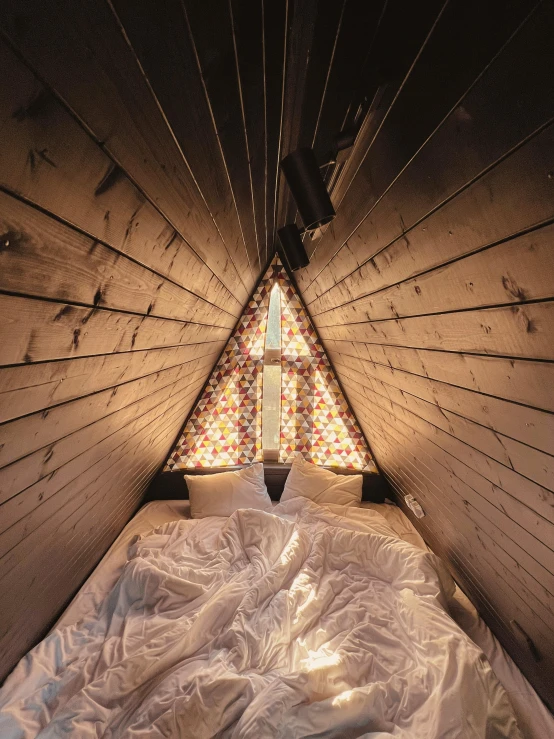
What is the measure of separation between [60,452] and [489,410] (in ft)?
3.74

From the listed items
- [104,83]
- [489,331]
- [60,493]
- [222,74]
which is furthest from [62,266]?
[60,493]

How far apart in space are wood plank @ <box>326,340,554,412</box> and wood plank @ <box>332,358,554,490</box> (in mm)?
117

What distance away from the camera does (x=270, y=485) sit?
11.0 ft

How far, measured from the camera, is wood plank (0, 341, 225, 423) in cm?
65

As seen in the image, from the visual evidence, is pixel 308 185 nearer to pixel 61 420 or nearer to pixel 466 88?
pixel 466 88

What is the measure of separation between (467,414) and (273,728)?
120cm

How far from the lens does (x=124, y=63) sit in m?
0.46

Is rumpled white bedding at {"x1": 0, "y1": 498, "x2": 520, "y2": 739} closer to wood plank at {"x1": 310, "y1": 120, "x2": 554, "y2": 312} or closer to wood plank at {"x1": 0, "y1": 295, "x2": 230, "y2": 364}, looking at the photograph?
wood plank at {"x1": 0, "y1": 295, "x2": 230, "y2": 364}

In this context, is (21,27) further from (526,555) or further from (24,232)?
(526,555)

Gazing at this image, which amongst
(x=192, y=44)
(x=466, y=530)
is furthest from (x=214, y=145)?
(x=466, y=530)

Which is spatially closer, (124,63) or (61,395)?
(124,63)

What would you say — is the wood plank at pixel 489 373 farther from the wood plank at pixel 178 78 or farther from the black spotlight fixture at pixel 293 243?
the wood plank at pixel 178 78

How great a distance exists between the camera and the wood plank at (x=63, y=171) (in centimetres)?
38

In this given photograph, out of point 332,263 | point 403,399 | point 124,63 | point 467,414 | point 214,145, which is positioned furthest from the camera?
point 403,399
